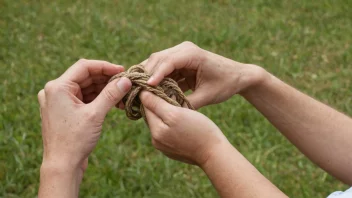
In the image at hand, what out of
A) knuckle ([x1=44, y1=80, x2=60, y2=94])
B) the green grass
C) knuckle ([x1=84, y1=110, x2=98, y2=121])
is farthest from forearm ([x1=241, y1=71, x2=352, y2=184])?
the green grass

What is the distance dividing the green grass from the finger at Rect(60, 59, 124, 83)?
1123mm

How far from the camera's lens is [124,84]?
173 centimetres

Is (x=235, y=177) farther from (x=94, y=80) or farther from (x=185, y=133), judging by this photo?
(x=94, y=80)

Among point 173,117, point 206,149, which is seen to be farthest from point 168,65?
point 206,149

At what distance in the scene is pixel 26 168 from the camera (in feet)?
9.53

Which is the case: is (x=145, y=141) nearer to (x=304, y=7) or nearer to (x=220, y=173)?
(x=220, y=173)

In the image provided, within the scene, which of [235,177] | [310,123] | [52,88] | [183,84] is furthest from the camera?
[183,84]

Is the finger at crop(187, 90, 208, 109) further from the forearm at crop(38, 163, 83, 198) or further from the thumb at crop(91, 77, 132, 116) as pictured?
the forearm at crop(38, 163, 83, 198)

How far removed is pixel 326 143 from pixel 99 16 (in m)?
3.38

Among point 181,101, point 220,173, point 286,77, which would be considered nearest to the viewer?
point 220,173

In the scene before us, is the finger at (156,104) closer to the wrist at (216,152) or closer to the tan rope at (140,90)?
the tan rope at (140,90)

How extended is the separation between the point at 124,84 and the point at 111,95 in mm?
67

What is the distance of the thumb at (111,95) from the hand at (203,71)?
0.41 feet

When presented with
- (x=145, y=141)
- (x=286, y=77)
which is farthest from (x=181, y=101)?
(x=286, y=77)
